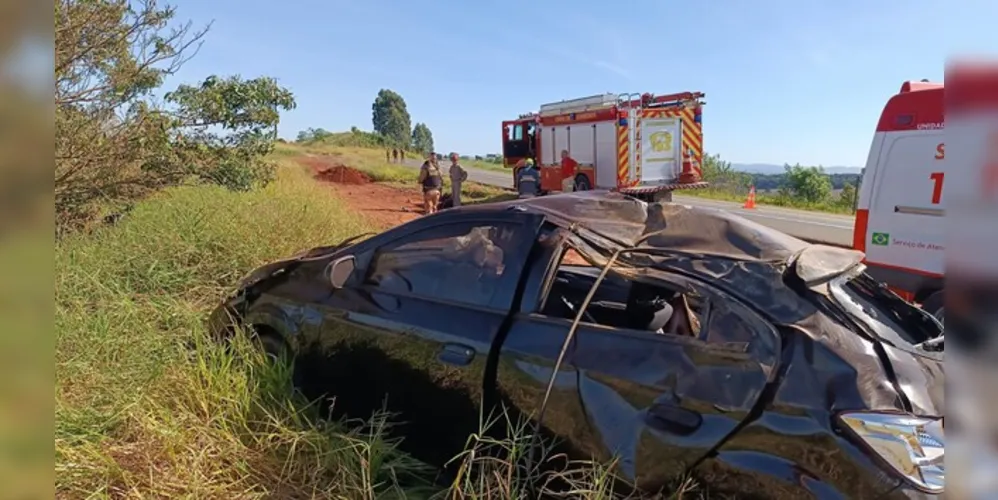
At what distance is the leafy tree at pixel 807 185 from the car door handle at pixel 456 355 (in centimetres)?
2578

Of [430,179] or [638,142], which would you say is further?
[638,142]

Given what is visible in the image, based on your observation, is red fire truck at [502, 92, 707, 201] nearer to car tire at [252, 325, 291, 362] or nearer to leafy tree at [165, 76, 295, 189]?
leafy tree at [165, 76, 295, 189]

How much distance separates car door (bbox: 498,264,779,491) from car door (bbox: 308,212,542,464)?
0.84ft

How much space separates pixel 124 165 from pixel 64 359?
13.6ft

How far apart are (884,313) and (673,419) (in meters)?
1.02

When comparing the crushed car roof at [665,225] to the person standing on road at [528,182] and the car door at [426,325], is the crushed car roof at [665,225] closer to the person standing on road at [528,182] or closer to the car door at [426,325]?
the car door at [426,325]

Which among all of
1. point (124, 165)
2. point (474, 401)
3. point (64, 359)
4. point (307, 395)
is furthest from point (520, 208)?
point (124, 165)

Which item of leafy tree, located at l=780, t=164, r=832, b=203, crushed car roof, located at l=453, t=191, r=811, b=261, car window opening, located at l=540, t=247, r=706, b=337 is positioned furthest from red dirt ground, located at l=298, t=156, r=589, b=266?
leafy tree, located at l=780, t=164, r=832, b=203

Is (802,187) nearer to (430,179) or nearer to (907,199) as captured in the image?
(430,179)

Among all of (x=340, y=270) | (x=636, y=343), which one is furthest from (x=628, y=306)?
(x=340, y=270)

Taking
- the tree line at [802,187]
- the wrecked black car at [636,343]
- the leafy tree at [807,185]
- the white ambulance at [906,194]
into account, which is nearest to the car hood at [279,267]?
the wrecked black car at [636,343]

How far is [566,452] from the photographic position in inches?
93.9

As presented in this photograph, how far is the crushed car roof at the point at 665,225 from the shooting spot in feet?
8.50

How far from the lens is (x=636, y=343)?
2.32 m
